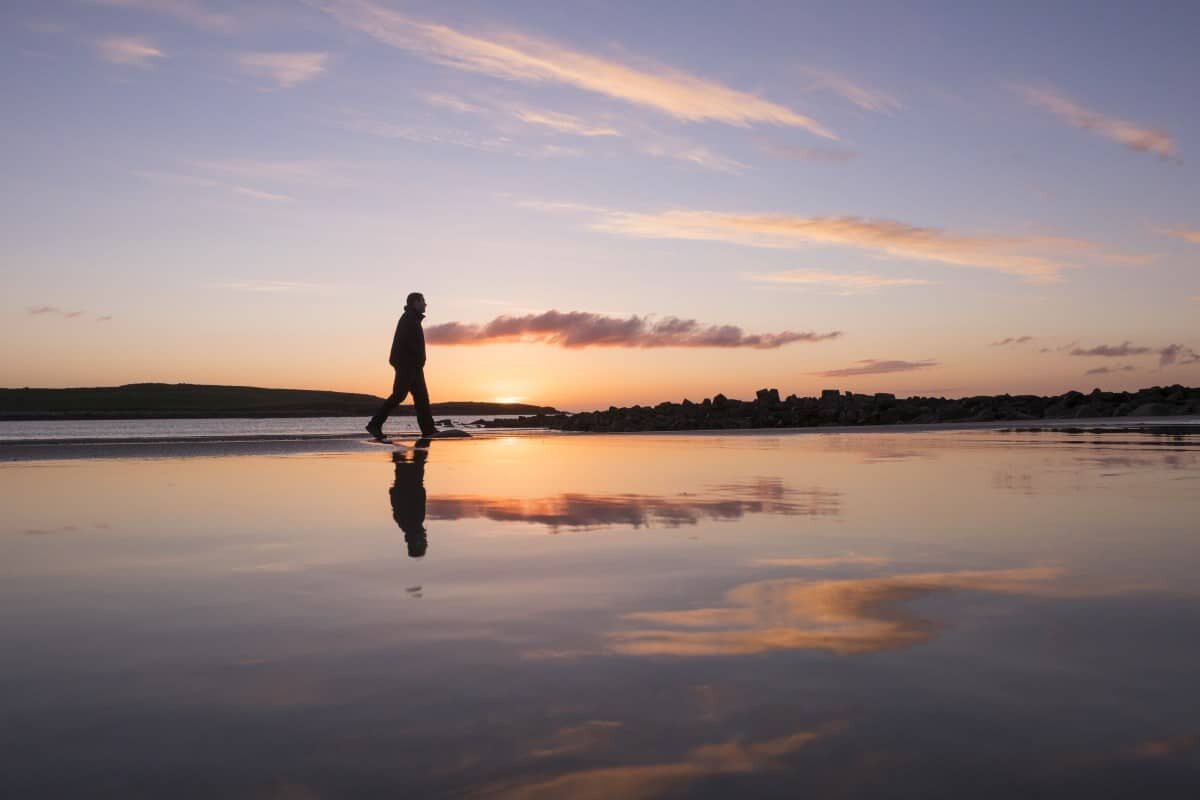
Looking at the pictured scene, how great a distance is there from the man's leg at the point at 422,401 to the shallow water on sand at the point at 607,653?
17552mm

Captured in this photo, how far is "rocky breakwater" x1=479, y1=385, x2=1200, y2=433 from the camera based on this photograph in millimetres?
41875

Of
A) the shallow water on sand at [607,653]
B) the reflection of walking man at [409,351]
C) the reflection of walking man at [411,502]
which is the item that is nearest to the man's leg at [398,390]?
the reflection of walking man at [409,351]

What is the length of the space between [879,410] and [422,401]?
25337 mm

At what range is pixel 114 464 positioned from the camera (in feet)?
59.4

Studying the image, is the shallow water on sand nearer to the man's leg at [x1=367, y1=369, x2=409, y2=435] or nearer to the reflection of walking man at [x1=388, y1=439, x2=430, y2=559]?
the reflection of walking man at [x1=388, y1=439, x2=430, y2=559]

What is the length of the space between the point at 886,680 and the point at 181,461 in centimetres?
1788

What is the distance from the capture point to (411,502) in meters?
10.2

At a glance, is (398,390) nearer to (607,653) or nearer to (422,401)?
(422,401)

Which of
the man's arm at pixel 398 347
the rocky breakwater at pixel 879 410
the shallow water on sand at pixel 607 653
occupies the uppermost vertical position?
the man's arm at pixel 398 347

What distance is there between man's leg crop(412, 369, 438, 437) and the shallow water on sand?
57.6 ft

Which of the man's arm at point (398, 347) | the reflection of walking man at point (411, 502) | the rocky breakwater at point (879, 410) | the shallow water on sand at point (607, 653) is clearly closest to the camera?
the shallow water on sand at point (607, 653)

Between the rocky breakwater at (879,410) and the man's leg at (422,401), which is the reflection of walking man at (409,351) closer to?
the man's leg at (422,401)

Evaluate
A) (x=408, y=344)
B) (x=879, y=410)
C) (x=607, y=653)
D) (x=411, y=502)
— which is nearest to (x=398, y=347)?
(x=408, y=344)

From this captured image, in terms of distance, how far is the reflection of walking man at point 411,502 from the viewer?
7277 millimetres
